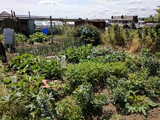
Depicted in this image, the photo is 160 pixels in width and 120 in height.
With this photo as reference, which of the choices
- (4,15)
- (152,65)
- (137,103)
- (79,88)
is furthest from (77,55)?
(4,15)

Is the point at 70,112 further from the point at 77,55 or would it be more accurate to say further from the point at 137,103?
the point at 77,55

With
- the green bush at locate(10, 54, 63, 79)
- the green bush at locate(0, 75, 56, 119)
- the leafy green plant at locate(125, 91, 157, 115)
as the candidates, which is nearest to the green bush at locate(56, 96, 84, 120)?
the green bush at locate(0, 75, 56, 119)

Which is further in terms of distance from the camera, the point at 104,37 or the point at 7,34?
the point at 104,37

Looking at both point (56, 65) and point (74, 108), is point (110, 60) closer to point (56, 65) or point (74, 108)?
point (56, 65)

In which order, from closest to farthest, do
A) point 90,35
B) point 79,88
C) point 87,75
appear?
point 79,88, point 87,75, point 90,35

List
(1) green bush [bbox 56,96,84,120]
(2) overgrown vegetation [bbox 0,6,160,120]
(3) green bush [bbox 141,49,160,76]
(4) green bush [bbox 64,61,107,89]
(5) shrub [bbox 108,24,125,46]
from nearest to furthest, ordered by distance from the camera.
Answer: (2) overgrown vegetation [bbox 0,6,160,120]
(1) green bush [bbox 56,96,84,120]
(4) green bush [bbox 64,61,107,89]
(3) green bush [bbox 141,49,160,76]
(5) shrub [bbox 108,24,125,46]

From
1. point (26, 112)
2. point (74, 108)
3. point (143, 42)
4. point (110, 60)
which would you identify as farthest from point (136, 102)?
point (143, 42)

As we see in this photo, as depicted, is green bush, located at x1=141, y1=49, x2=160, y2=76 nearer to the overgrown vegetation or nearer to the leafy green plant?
the overgrown vegetation

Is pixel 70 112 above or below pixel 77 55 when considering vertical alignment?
below

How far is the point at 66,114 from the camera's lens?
4.01 metres

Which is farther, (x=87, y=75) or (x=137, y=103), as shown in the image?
(x=87, y=75)

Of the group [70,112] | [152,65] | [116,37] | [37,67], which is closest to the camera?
[70,112]

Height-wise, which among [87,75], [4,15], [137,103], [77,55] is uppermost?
[4,15]

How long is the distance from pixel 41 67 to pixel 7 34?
5073 millimetres
